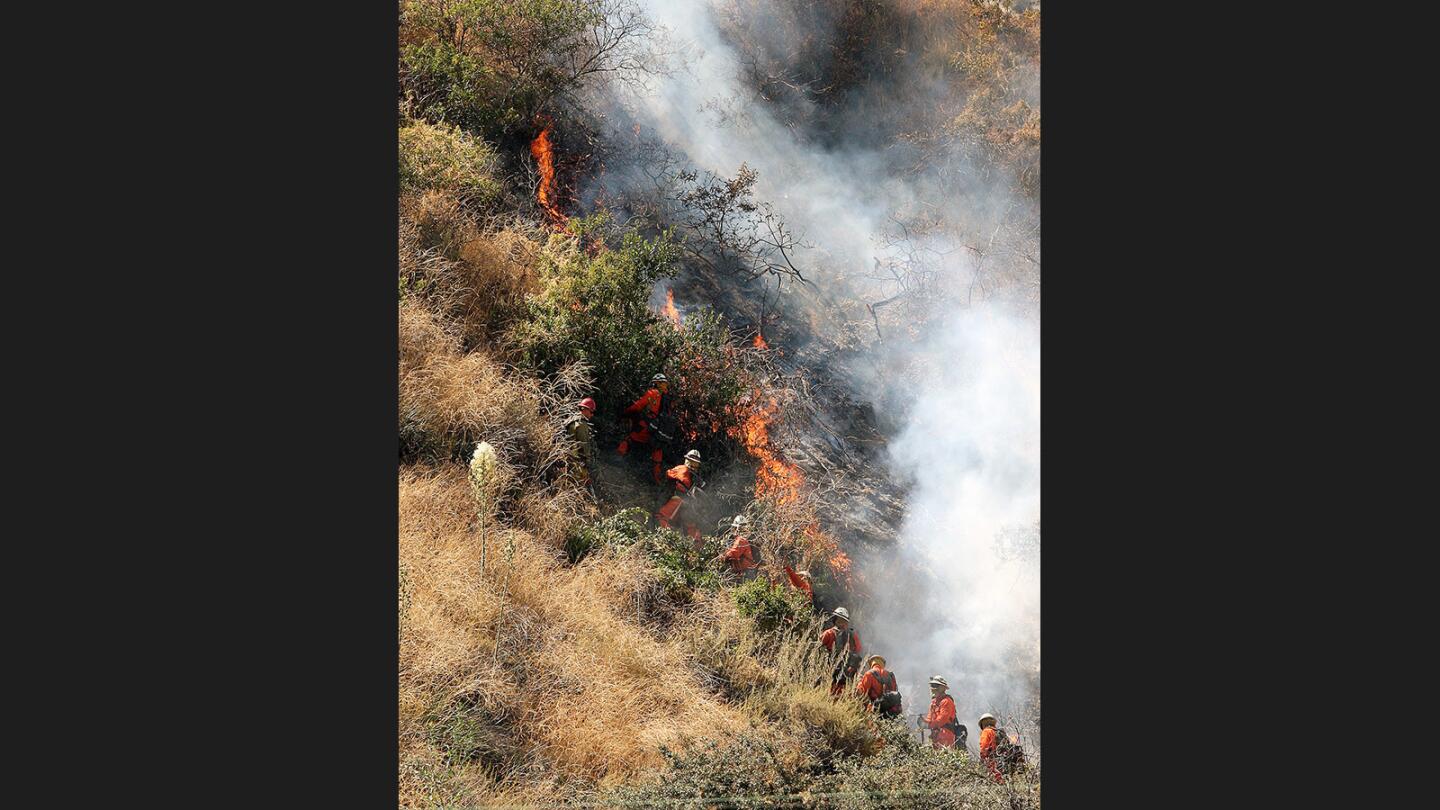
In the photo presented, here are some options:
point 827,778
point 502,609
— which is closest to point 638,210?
point 502,609

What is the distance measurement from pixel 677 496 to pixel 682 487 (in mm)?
76

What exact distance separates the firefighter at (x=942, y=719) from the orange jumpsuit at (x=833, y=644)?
0.60 metres

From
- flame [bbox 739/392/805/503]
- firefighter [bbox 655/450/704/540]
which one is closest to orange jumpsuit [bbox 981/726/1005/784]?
flame [bbox 739/392/805/503]

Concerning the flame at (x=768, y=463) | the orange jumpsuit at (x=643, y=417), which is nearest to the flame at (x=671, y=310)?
the orange jumpsuit at (x=643, y=417)

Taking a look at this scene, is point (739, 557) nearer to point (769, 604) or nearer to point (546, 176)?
point (769, 604)

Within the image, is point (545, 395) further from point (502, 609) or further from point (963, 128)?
point (963, 128)

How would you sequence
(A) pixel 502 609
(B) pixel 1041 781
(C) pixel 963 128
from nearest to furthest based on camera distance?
(A) pixel 502 609, (B) pixel 1041 781, (C) pixel 963 128

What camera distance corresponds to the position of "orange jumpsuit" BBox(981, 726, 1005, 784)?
10391 millimetres

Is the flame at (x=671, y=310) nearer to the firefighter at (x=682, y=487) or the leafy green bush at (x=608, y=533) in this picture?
the firefighter at (x=682, y=487)

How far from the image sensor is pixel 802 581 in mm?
10641

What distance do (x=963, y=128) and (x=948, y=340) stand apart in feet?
5.26

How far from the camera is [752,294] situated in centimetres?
1103

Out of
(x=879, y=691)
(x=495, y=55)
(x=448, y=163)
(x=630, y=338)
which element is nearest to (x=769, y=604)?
(x=879, y=691)

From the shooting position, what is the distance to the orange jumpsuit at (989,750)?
1039cm
